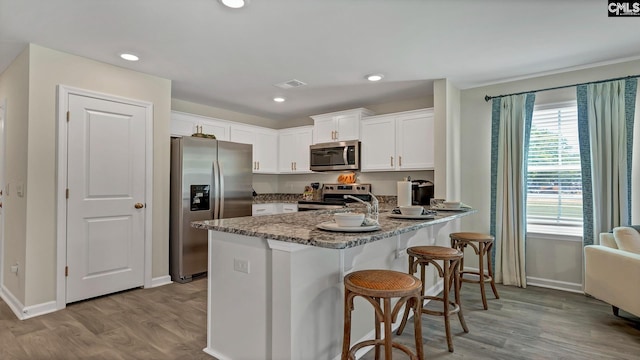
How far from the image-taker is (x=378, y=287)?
1629 millimetres

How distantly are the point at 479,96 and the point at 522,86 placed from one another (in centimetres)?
47

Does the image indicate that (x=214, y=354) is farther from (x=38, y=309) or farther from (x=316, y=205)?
(x=316, y=205)

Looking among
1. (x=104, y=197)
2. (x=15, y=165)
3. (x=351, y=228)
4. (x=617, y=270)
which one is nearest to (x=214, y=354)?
(x=351, y=228)

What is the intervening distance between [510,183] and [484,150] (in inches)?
21.1

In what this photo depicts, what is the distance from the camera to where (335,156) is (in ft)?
16.4

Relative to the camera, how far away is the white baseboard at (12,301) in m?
2.85

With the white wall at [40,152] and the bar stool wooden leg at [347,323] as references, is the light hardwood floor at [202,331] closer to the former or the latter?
the white wall at [40,152]

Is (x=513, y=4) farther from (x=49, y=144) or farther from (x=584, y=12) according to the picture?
(x=49, y=144)

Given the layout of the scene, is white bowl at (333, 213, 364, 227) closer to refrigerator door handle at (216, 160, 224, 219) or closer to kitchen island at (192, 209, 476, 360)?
kitchen island at (192, 209, 476, 360)

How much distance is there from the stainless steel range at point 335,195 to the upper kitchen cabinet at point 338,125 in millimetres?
758

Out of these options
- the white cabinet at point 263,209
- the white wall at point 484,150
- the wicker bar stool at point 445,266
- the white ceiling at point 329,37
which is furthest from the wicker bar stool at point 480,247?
the white cabinet at point 263,209

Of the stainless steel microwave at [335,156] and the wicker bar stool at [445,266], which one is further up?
the stainless steel microwave at [335,156]

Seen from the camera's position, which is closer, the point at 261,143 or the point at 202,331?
the point at 202,331

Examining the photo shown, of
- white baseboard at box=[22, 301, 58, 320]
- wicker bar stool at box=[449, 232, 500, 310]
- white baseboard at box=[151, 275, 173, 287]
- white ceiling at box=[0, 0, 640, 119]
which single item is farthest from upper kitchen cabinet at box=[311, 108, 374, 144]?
white baseboard at box=[22, 301, 58, 320]
